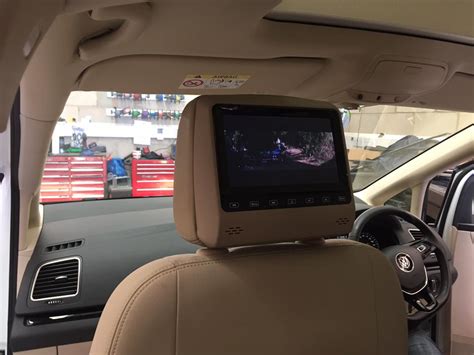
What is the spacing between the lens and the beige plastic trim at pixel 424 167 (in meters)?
2.63

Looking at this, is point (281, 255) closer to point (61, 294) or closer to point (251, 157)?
point (251, 157)

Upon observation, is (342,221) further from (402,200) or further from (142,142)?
(142,142)

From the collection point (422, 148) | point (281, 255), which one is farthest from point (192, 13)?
point (422, 148)

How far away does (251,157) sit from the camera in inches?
47.3

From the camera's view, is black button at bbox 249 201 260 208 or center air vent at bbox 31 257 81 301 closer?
black button at bbox 249 201 260 208

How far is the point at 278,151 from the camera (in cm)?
123

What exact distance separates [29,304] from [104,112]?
1699 millimetres

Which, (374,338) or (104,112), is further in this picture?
(104,112)

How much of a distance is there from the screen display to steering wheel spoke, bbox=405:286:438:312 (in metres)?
0.76

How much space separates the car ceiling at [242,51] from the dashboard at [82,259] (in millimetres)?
722

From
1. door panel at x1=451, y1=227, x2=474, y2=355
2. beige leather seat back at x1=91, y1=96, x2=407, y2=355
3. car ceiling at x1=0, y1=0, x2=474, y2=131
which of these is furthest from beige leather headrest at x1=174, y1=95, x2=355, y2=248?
door panel at x1=451, y1=227, x2=474, y2=355

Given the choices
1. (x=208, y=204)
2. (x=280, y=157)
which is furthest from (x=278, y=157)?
(x=208, y=204)

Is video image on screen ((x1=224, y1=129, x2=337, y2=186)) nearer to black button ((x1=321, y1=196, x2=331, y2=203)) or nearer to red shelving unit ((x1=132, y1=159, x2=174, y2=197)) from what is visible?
black button ((x1=321, y1=196, x2=331, y2=203))

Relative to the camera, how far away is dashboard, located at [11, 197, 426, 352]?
2.06 metres
